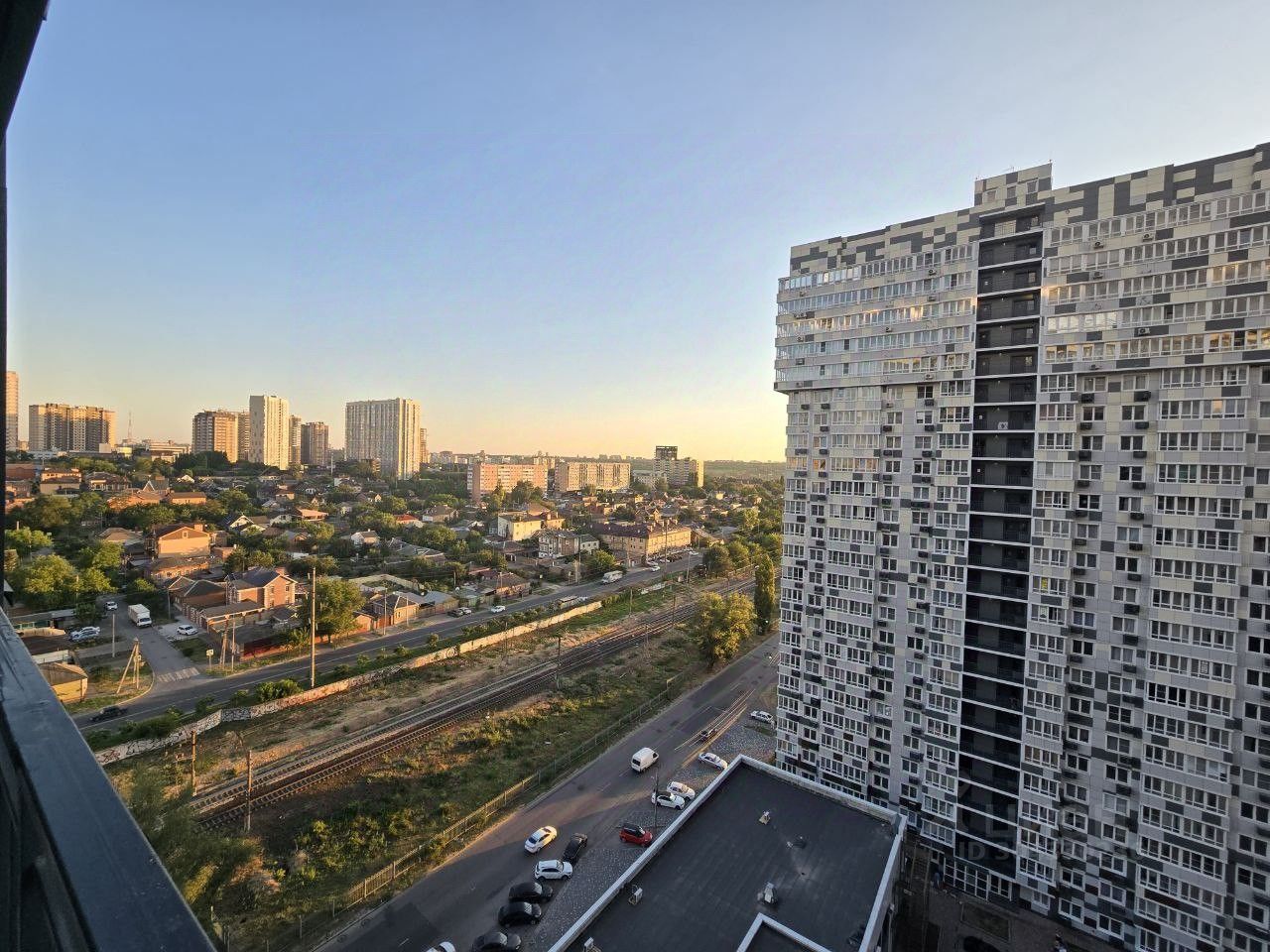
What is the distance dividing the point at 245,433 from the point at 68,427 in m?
22.4

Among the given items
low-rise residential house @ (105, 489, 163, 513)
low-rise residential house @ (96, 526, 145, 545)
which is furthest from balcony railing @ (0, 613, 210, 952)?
Result: low-rise residential house @ (105, 489, 163, 513)

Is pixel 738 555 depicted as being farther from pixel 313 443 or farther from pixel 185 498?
pixel 313 443

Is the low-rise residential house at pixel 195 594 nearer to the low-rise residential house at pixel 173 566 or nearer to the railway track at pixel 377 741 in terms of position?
the low-rise residential house at pixel 173 566

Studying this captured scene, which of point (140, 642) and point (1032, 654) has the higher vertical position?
point (1032, 654)

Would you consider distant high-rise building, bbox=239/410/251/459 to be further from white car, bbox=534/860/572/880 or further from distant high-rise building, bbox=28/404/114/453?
white car, bbox=534/860/572/880

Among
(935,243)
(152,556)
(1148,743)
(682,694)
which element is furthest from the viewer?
(152,556)

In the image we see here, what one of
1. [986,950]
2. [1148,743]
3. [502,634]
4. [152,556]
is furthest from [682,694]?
[152,556]

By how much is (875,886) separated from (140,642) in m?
31.7

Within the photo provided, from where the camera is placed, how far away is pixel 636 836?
51.2 feet

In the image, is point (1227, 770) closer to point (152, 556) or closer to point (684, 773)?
point (684, 773)

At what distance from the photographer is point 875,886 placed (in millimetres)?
12172

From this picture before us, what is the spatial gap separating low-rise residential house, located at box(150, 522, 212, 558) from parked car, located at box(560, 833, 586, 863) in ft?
124

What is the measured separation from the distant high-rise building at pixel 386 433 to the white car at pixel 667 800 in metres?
95.1

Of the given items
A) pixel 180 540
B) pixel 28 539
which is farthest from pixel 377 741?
pixel 180 540
